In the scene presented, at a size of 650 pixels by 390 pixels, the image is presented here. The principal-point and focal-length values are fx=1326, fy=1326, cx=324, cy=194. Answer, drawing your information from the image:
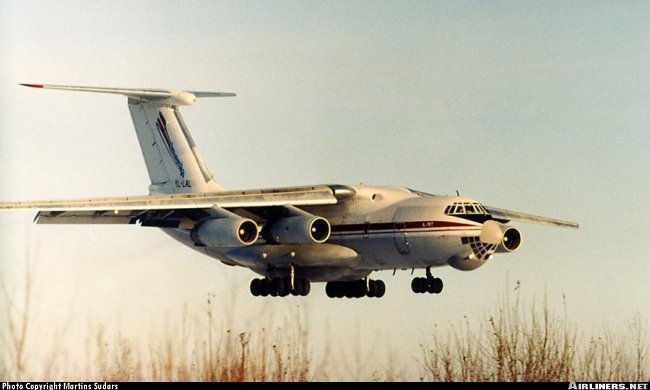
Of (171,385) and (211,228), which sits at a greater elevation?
(211,228)

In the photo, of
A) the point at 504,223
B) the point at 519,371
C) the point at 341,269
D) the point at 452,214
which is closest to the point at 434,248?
the point at 452,214

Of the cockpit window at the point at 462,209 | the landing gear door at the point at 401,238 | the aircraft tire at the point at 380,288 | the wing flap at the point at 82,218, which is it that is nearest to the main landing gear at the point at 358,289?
the aircraft tire at the point at 380,288

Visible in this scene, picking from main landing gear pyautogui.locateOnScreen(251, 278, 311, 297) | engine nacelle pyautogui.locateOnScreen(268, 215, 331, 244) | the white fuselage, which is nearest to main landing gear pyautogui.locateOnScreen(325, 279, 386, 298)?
the white fuselage

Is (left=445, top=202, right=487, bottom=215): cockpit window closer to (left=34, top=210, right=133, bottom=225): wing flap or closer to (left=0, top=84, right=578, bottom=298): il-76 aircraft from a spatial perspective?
(left=0, top=84, right=578, bottom=298): il-76 aircraft

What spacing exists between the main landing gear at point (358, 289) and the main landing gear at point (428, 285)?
1229 millimetres

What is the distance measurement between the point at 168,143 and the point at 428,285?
17.6ft

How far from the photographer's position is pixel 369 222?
19.6 meters

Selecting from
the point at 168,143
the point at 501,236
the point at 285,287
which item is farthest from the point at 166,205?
the point at 501,236

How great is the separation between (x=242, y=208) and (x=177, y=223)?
1013 mm

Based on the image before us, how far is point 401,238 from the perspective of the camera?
1908 cm

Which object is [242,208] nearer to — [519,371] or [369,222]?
[369,222]

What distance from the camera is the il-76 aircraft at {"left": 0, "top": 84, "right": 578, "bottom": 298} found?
1872cm

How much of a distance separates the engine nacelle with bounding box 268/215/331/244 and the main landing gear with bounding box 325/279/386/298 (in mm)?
2186

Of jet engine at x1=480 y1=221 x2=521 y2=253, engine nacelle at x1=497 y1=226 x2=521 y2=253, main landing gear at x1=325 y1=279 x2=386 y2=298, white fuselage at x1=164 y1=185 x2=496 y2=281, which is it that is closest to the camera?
jet engine at x1=480 y1=221 x2=521 y2=253
